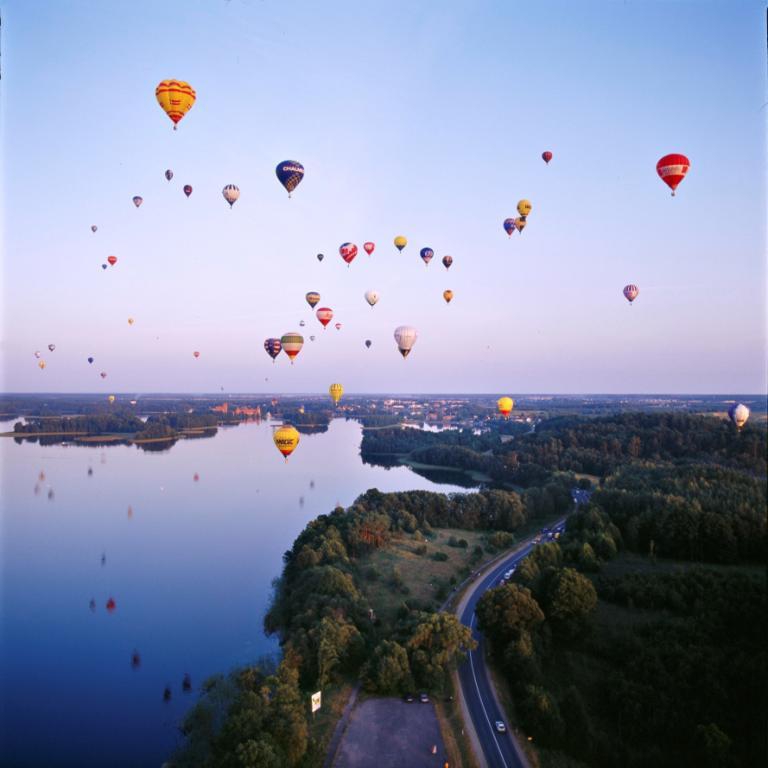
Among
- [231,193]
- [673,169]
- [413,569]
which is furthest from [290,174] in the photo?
[413,569]

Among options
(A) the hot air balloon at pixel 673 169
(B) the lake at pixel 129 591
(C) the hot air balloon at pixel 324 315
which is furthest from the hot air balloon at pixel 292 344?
(A) the hot air balloon at pixel 673 169

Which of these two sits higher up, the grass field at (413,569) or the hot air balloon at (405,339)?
the hot air balloon at (405,339)

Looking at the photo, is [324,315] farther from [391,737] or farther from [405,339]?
[391,737]

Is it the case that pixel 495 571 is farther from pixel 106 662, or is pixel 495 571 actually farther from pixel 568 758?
pixel 106 662

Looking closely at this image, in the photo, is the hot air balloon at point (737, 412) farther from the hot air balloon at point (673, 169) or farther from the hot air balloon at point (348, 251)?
the hot air balloon at point (348, 251)

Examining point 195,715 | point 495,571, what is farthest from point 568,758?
point 495,571

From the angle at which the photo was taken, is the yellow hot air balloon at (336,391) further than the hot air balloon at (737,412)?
Yes
